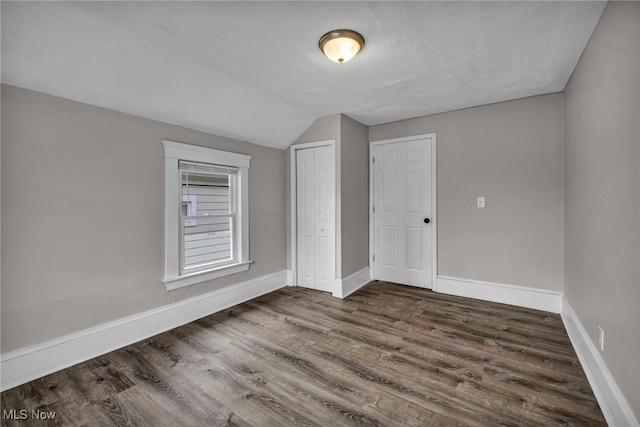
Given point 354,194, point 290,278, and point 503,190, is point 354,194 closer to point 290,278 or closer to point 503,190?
point 290,278

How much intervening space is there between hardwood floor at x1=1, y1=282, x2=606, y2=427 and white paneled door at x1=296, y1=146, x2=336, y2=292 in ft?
3.17

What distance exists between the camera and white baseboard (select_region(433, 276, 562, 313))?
301 centimetres

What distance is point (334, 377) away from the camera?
1.94 meters

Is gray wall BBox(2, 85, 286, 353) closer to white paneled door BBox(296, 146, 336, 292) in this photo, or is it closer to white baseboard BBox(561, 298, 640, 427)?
white paneled door BBox(296, 146, 336, 292)

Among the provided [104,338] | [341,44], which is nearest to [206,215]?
[104,338]

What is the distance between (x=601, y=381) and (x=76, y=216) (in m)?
3.79

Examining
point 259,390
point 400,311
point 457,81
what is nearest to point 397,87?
point 457,81

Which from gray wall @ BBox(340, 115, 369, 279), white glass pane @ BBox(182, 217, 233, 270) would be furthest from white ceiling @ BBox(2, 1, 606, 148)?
white glass pane @ BBox(182, 217, 233, 270)

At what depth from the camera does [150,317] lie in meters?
2.59

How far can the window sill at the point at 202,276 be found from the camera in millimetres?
2758

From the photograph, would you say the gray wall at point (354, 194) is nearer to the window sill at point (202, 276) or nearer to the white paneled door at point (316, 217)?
the white paneled door at point (316, 217)

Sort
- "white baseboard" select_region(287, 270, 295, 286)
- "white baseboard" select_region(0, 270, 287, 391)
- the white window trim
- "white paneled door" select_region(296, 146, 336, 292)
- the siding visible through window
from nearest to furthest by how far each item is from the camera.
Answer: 1. "white baseboard" select_region(0, 270, 287, 391)
2. the white window trim
3. the siding visible through window
4. "white paneled door" select_region(296, 146, 336, 292)
5. "white baseboard" select_region(287, 270, 295, 286)

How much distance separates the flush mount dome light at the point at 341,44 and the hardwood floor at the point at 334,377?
2.33 meters

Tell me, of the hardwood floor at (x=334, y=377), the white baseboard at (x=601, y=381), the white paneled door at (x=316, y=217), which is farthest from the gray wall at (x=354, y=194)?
the white baseboard at (x=601, y=381)
